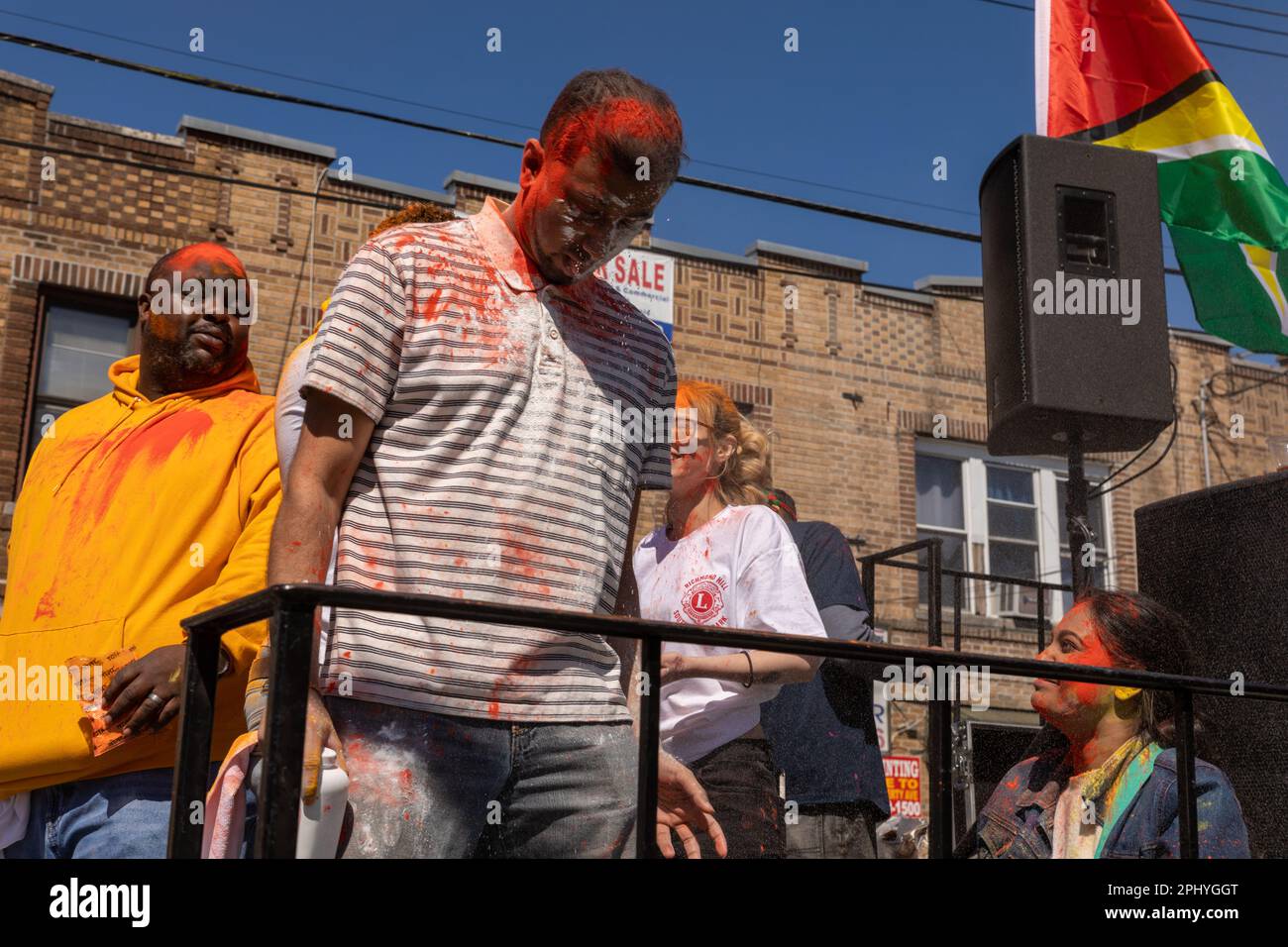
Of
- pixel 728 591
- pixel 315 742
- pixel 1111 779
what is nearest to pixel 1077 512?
pixel 728 591

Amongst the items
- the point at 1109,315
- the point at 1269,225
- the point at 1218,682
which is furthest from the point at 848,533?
the point at 1218,682

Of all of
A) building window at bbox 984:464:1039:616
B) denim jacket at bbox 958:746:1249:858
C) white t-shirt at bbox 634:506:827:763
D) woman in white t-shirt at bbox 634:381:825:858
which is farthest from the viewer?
building window at bbox 984:464:1039:616

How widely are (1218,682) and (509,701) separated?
3.77ft

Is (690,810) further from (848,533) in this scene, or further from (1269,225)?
(848,533)

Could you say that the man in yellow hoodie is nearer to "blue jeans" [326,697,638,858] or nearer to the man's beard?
the man's beard

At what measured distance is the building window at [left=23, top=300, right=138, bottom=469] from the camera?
35.4ft

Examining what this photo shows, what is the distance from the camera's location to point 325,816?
5.02 ft

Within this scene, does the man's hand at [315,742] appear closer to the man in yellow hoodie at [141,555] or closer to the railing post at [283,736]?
the railing post at [283,736]

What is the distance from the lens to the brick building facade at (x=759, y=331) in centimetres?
1113

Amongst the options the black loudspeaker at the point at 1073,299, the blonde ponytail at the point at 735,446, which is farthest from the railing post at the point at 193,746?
the black loudspeaker at the point at 1073,299

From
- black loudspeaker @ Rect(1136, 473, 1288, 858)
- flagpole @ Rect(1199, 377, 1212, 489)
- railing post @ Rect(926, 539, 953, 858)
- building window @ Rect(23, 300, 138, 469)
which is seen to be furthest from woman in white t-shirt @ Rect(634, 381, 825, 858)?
flagpole @ Rect(1199, 377, 1212, 489)

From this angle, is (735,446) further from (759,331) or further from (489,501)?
(759,331)

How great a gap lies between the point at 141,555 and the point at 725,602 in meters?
1.25
